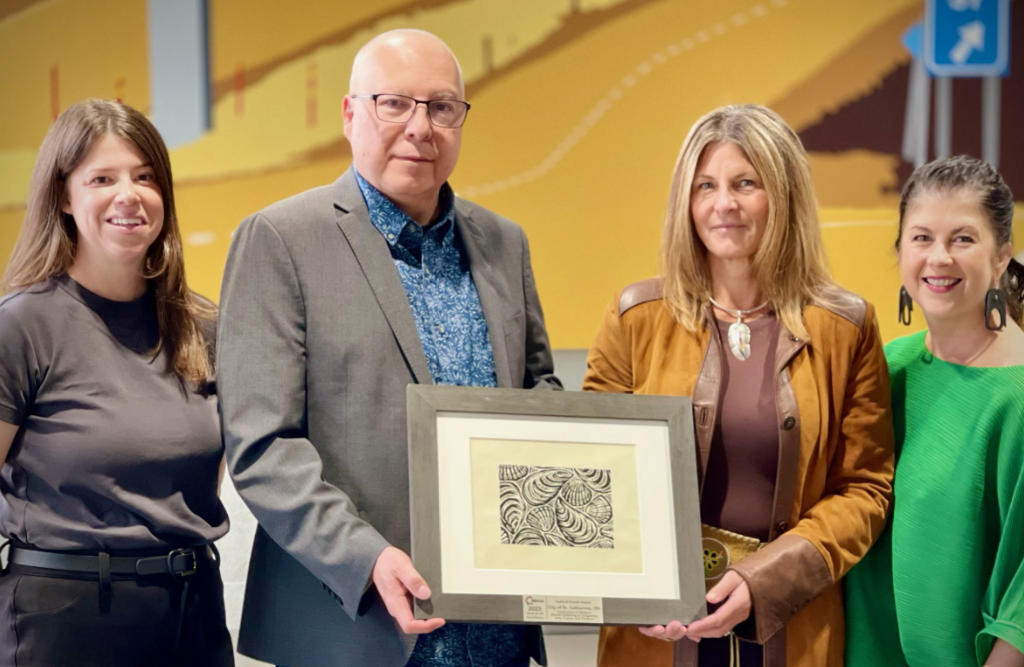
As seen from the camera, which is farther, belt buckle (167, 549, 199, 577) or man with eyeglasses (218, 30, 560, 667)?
belt buckle (167, 549, 199, 577)

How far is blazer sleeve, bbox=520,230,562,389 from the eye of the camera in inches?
82.2

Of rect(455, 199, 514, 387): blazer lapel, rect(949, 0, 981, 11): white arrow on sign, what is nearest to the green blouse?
rect(455, 199, 514, 387): blazer lapel

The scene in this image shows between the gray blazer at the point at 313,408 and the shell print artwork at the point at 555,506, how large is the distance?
20cm

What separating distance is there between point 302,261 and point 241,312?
139 millimetres

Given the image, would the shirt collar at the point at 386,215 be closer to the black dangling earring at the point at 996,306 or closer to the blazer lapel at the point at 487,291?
the blazer lapel at the point at 487,291

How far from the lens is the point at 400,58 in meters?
1.84

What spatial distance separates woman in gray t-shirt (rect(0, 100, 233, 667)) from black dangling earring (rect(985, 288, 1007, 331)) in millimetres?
1564

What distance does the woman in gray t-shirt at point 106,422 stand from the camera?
1.86 meters

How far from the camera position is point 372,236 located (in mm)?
1837

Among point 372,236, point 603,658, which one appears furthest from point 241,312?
point 603,658

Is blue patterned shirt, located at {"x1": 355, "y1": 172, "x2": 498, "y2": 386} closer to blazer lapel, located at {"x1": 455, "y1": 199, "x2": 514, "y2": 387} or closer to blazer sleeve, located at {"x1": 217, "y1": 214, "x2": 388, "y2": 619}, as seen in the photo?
blazer lapel, located at {"x1": 455, "y1": 199, "x2": 514, "y2": 387}

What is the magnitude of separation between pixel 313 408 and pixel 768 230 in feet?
3.10

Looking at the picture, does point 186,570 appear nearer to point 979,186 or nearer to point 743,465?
point 743,465

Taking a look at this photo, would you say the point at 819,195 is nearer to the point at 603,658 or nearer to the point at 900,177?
the point at 900,177
